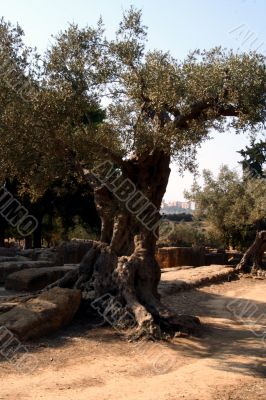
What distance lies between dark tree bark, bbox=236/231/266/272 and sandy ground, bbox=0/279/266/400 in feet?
41.8

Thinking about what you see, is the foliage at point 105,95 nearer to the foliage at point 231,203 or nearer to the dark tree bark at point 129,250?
the dark tree bark at point 129,250

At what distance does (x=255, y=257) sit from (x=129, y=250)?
45.8 feet

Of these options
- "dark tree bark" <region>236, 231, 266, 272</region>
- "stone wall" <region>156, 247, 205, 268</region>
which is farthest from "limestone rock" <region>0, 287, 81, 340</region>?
"stone wall" <region>156, 247, 205, 268</region>

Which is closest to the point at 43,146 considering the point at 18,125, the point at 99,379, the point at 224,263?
the point at 18,125

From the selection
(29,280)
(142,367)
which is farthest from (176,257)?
(142,367)

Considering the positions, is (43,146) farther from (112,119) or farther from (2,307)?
(2,307)

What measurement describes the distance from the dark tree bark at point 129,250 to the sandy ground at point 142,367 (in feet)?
3.61

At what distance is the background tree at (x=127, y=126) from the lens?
34.2ft

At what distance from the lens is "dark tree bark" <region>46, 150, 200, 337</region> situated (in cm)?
1118

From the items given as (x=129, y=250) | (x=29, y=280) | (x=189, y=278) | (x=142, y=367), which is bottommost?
(x=142, y=367)

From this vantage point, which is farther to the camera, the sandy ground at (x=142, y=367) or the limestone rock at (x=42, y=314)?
the limestone rock at (x=42, y=314)

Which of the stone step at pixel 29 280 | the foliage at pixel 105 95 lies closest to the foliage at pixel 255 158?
the foliage at pixel 105 95

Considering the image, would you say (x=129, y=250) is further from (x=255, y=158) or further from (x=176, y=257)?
(x=176, y=257)

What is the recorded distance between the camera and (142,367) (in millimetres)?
8203
